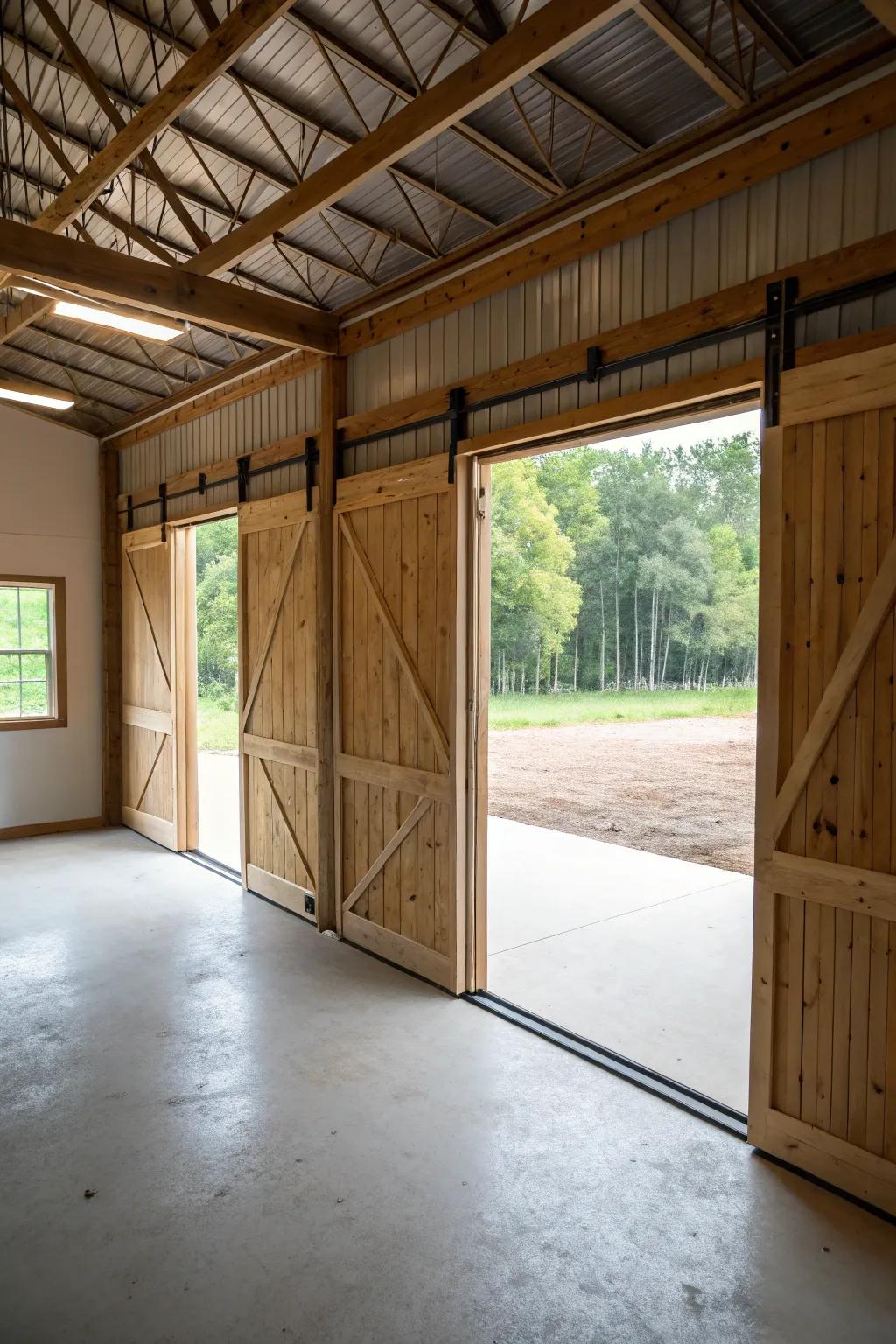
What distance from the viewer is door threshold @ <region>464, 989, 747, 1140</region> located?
3.51 metres

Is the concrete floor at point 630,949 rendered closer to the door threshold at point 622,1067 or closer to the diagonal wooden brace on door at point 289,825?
the door threshold at point 622,1067

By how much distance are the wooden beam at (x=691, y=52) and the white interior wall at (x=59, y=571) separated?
703cm

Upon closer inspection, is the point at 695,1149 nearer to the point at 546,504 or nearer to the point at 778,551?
the point at 778,551

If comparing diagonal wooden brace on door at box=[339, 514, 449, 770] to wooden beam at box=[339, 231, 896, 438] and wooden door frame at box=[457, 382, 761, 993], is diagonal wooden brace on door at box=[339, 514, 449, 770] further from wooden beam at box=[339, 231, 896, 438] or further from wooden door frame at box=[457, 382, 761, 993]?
wooden beam at box=[339, 231, 896, 438]

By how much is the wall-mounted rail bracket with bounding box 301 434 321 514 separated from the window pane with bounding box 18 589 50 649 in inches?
160

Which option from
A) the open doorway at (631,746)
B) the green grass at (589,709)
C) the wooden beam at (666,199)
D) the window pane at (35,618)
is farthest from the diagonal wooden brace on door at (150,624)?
the green grass at (589,709)

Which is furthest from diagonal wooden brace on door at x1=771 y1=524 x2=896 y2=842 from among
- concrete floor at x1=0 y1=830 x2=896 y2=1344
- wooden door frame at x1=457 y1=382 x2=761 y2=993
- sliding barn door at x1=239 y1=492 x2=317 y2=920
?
sliding barn door at x1=239 y1=492 x2=317 y2=920

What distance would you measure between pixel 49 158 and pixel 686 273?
3927 millimetres

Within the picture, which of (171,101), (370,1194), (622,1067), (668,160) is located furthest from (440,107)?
(622,1067)

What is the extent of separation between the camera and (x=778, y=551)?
317cm

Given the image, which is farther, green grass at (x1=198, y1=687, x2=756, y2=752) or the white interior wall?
green grass at (x1=198, y1=687, x2=756, y2=752)

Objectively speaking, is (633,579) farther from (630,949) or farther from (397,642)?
(397,642)

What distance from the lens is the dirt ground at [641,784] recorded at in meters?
9.02

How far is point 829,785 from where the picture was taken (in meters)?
3.05
